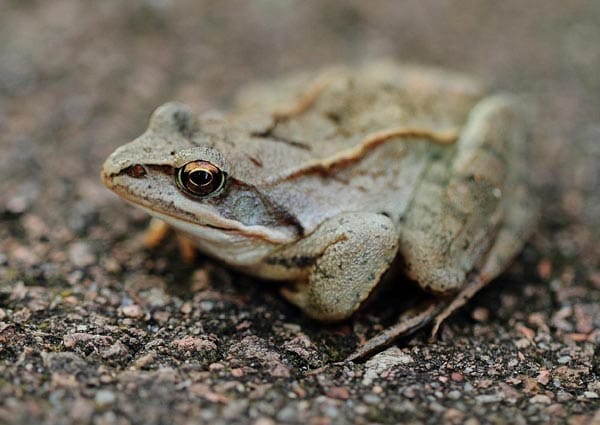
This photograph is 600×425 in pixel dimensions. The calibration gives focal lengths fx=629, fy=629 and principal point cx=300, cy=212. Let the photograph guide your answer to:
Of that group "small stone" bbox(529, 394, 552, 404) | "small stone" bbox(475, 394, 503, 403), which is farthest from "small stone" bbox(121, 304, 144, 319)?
"small stone" bbox(529, 394, 552, 404)

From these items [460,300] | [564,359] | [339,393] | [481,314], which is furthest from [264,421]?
[564,359]

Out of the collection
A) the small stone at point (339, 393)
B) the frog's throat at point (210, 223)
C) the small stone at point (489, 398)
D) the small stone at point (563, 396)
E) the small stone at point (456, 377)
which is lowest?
the small stone at point (339, 393)

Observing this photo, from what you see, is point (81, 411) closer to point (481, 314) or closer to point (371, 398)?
point (371, 398)

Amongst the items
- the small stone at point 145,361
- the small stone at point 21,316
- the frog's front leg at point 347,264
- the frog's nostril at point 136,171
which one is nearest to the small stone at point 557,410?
the frog's front leg at point 347,264

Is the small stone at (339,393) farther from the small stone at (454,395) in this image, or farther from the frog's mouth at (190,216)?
the frog's mouth at (190,216)

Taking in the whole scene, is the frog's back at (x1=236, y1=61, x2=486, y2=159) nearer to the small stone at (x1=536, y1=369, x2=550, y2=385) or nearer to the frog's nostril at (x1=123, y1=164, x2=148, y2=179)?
the frog's nostril at (x1=123, y1=164, x2=148, y2=179)

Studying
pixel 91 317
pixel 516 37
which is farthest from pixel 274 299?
pixel 516 37

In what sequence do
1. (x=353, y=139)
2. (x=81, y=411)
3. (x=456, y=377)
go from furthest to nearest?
1. (x=353, y=139)
2. (x=456, y=377)
3. (x=81, y=411)
